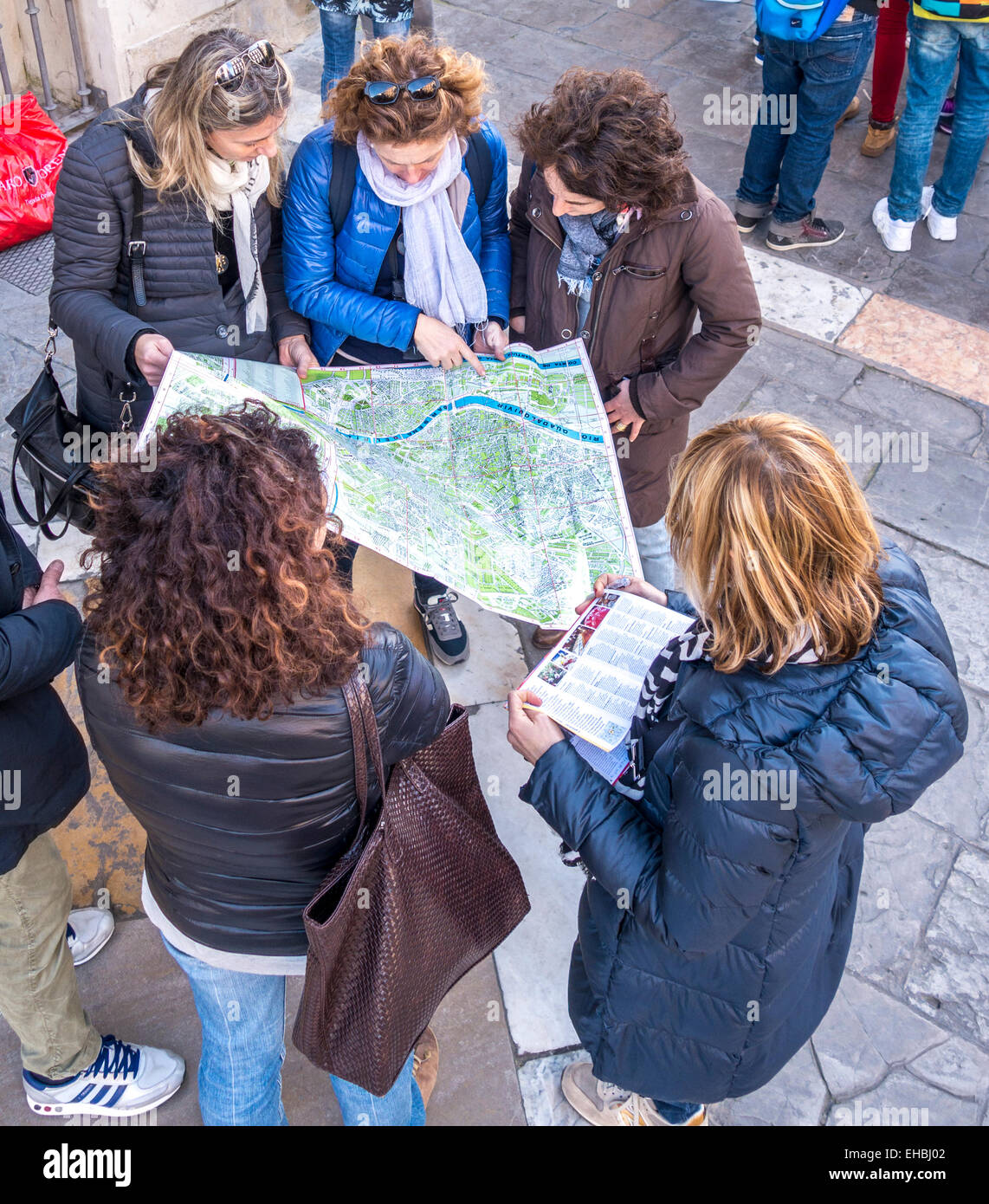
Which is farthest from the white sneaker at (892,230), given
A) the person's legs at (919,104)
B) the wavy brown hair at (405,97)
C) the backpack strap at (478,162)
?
the wavy brown hair at (405,97)

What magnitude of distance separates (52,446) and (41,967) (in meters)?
1.35

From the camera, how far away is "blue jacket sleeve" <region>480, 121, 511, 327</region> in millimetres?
2949

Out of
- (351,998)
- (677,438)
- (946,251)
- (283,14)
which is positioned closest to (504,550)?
(677,438)

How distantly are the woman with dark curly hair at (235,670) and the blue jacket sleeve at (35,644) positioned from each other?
331 mm

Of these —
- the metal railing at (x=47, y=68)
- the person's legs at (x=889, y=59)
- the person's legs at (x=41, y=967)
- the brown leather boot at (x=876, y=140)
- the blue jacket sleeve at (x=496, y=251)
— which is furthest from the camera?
the brown leather boot at (x=876, y=140)

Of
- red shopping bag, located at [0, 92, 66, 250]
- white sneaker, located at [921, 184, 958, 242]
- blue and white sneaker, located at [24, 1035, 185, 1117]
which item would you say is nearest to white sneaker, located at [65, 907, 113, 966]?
blue and white sneaker, located at [24, 1035, 185, 1117]

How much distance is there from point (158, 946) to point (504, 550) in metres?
1.58

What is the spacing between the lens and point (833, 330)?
16.1ft

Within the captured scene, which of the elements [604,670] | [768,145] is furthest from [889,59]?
[604,670]

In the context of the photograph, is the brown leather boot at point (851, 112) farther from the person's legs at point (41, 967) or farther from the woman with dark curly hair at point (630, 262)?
the person's legs at point (41, 967)

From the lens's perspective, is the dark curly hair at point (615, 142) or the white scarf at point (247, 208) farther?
the white scarf at point (247, 208)

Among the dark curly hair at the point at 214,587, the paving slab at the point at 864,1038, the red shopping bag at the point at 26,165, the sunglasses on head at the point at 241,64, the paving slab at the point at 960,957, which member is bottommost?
the paving slab at the point at 864,1038

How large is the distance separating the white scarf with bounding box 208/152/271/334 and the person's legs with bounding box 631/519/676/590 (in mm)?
1377

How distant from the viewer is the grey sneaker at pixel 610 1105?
2545 mm
